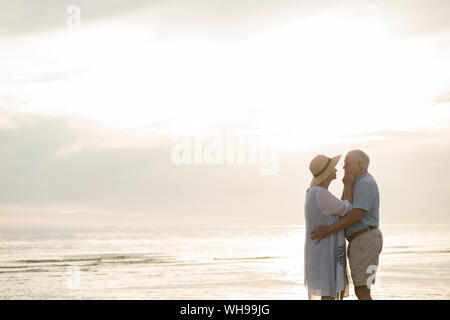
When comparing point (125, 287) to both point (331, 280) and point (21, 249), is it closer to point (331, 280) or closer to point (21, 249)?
point (331, 280)

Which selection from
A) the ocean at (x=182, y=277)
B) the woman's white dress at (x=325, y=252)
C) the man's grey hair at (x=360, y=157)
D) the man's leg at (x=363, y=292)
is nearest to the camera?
the woman's white dress at (x=325, y=252)

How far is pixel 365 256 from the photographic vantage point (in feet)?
14.7

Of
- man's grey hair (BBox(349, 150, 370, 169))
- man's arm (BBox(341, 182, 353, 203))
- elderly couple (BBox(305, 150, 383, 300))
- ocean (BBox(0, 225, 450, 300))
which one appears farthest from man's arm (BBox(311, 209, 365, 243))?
ocean (BBox(0, 225, 450, 300))

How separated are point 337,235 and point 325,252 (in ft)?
0.54

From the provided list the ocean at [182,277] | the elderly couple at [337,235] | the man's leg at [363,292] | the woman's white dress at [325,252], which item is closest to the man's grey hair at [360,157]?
the elderly couple at [337,235]

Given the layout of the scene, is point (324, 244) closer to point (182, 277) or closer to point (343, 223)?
point (343, 223)

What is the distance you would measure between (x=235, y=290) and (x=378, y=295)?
3903 mm

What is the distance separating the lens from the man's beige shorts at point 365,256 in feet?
14.7

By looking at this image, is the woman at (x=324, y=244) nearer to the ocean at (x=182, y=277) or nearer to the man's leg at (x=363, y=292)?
the man's leg at (x=363, y=292)

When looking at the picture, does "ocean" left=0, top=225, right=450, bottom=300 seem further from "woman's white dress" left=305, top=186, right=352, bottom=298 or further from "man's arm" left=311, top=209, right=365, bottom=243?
"man's arm" left=311, top=209, right=365, bottom=243

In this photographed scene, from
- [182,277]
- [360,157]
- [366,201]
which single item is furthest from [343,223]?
[182,277]

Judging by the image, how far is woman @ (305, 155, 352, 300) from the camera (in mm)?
Result: 4410
